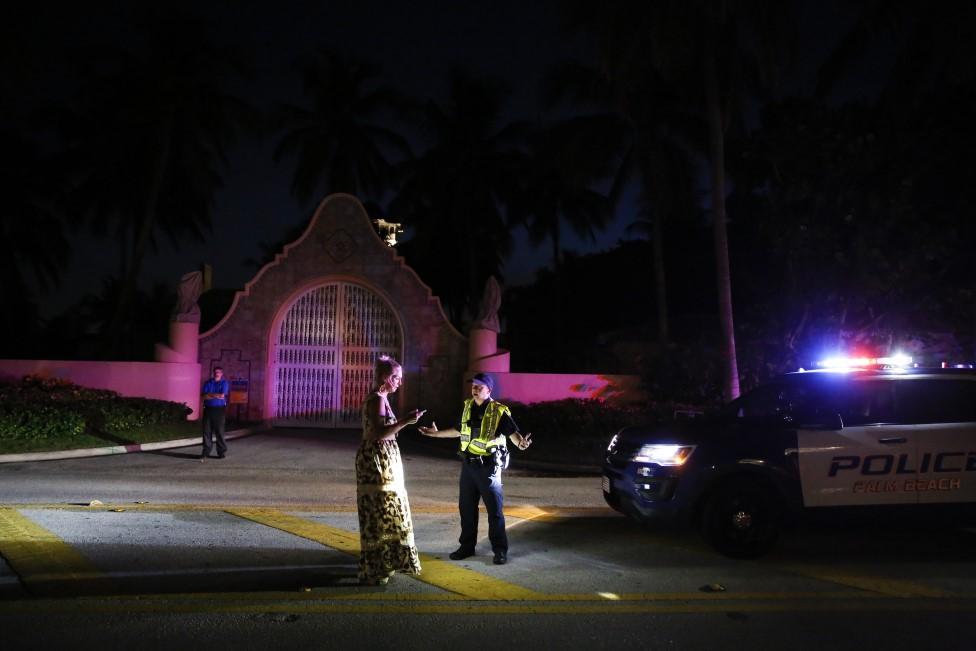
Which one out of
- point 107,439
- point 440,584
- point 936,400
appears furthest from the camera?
point 107,439

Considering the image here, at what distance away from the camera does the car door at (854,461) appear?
267 inches

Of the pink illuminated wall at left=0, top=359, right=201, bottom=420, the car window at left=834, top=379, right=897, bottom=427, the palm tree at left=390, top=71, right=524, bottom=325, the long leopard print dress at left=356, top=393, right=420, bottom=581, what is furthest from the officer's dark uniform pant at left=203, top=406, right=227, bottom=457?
the palm tree at left=390, top=71, right=524, bottom=325

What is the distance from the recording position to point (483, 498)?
620cm

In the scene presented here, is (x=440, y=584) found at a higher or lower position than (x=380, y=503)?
lower

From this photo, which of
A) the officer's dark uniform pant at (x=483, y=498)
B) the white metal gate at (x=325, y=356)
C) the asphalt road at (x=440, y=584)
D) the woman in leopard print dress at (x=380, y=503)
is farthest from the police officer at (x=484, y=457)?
the white metal gate at (x=325, y=356)

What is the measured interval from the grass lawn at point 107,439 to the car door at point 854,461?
41.2 ft

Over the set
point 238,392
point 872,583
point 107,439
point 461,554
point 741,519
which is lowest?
point 872,583

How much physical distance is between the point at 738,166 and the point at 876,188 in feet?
24.1

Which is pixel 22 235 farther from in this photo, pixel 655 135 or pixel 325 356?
pixel 655 135

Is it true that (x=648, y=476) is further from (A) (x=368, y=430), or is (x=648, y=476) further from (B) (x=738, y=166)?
(B) (x=738, y=166)

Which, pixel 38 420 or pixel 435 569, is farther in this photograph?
pixel 38 420

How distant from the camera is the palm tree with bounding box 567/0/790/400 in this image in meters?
16.3

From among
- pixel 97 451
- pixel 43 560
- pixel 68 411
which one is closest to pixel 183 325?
pixel 68 411

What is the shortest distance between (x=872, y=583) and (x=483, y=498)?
3154 mm
